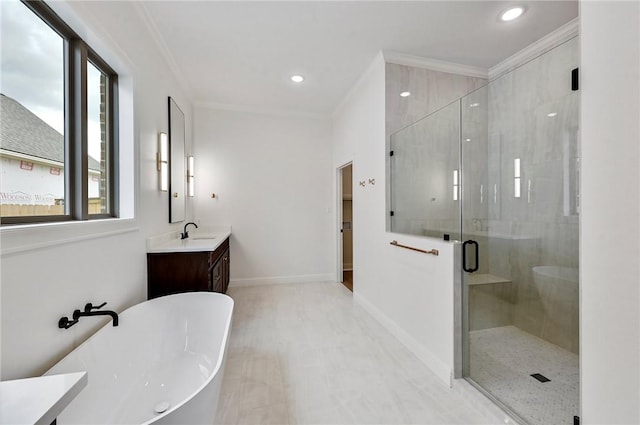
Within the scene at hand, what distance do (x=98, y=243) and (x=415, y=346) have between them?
2451 mm

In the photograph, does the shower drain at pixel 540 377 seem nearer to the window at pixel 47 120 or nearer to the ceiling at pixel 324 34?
the ceiling at pixel 324 34

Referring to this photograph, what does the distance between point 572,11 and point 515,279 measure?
221 centimetres

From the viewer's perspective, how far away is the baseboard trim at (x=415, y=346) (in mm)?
1887

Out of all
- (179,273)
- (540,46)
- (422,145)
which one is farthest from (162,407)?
(540,46)

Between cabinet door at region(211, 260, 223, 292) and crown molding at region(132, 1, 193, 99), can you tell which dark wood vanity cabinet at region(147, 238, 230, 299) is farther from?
crown molding at region(132, 1, 193, 99)

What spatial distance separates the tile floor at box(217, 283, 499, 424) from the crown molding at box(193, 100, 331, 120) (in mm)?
3037

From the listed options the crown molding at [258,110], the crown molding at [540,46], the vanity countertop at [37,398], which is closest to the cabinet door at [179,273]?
the vanity countertop at [37,398]

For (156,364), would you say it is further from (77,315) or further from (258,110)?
(258,110)

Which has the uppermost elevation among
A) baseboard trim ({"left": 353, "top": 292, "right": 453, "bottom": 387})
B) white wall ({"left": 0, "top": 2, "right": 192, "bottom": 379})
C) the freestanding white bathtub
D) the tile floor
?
white wall ({"left": 0, "top": 2, "right": 192, "bottom": 379})

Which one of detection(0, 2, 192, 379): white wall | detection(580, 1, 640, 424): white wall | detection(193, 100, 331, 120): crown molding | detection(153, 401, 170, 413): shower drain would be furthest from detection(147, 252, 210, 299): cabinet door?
detection(193, 100, 331, 120): crown molding

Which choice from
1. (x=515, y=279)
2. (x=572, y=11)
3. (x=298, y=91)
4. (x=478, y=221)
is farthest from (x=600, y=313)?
(x=298, y=91)

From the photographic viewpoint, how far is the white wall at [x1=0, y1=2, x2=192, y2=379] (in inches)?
41.9

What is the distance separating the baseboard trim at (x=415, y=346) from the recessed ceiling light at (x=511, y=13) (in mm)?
2790

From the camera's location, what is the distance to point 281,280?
4.37 m
